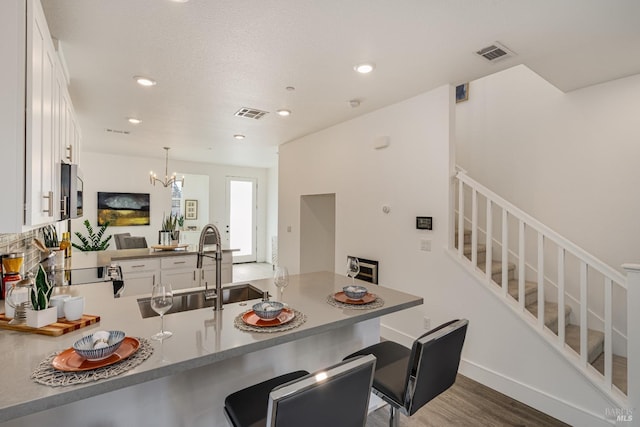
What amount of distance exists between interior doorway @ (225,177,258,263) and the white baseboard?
22.0ft

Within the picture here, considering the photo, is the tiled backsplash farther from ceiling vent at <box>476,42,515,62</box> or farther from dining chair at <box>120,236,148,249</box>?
ceiling vent at <box>476,42,515,62</box>

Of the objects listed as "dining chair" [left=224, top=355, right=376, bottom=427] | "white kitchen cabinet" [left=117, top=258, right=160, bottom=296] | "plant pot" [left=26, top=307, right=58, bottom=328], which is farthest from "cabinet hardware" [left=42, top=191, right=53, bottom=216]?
"white kitchen cabinet" [left=117, top=258, right=160, bottom=296]

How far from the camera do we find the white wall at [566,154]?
2.84 meters

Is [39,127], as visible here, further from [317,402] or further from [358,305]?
[358,305]

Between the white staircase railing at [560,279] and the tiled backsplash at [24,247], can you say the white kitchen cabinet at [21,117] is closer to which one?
the tiled backsplash at [24,247]

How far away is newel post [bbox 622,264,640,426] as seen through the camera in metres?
1.92

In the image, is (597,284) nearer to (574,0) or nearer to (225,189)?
(574,0)

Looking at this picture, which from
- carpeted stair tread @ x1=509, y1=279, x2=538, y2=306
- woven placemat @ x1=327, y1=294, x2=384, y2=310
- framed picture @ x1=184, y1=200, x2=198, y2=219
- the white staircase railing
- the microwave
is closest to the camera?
Result: woven placemat @ x1=327, y1=294, x2=384, y2=310

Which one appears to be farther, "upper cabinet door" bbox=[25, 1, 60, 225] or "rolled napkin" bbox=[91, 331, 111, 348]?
"upper cabinet door" bbox=[25, 1, 60, 225]

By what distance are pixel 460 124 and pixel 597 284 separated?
2.33m

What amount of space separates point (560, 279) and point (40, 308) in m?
3.18

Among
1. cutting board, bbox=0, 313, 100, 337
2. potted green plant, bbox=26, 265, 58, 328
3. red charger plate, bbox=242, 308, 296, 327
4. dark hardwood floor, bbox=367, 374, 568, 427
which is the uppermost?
potted green plant, bbox=26, 265, 58, 328

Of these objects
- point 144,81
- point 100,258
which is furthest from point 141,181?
point 144,81

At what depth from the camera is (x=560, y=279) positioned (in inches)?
92.2
